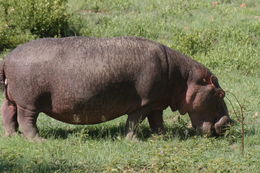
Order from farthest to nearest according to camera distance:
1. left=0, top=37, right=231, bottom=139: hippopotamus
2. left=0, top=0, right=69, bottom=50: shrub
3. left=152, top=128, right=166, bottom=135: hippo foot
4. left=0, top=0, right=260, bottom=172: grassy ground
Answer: left=0, top=0, right=69, bottom=50: shrub → left=152, top=128, right=166, bottom=135: hippo foot → left=0, top=37, right=231, bottom=139: hippopotamus → left=0, top=0, right=260, bottom=172: grassy ground

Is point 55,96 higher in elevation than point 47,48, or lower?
lower

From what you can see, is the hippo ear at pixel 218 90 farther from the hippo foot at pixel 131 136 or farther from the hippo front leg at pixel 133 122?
the hippo foot at pixel 131 136

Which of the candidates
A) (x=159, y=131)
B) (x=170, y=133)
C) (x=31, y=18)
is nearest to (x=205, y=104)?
(x=170, y=133)

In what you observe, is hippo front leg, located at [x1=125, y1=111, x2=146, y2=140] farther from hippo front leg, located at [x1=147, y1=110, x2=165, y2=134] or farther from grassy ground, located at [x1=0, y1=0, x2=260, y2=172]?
hippo front leg, located at [x1=147, y1=110, x2=165, y2=134]

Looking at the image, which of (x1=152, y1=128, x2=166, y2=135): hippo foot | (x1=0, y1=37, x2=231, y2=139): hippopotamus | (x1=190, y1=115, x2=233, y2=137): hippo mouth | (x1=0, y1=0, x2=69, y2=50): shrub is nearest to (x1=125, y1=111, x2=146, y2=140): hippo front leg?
(x1=0, y1=37, x2=231, y2=139): hippopotamus

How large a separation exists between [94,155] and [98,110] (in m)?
0.91

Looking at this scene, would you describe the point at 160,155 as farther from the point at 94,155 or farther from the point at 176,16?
the point at 176,16

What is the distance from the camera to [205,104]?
26.8 ft

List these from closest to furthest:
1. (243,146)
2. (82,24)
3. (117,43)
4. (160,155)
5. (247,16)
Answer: (160,155) → (243,146) → (117,43) → (82,24) → (247,16)

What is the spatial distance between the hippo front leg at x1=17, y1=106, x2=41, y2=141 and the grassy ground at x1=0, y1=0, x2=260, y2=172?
116 millimetres

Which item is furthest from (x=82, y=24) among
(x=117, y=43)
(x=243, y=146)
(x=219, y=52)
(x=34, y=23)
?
(x=243, y=146)

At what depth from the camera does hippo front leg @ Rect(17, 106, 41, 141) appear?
7465 mm

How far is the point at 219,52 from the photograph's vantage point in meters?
13.5

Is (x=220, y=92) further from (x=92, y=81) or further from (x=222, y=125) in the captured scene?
(x=92, y=81)
